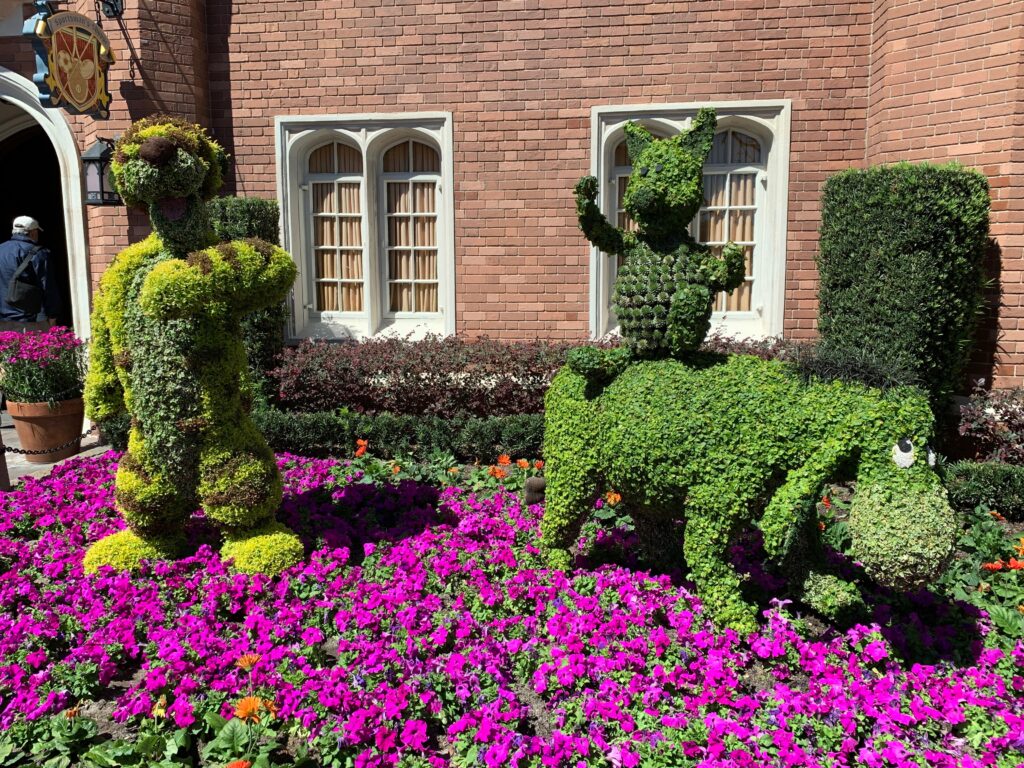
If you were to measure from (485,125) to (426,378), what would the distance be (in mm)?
3382

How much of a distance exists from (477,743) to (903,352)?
5494 mm

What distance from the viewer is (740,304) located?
928 centimetres

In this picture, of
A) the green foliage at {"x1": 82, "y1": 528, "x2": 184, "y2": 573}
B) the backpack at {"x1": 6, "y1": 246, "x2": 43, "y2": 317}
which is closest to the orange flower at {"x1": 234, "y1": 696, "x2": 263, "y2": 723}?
the green foliage at {"x1": 82, "y1": 528, "x2": 184, "y2": 573}

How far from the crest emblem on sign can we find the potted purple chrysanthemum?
2.56 meters

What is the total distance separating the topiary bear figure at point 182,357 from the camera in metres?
3.97

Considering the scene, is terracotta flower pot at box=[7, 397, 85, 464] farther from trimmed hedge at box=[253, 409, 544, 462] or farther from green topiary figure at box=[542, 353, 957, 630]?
green topiary figure at box=[542, 353, 957, 630]

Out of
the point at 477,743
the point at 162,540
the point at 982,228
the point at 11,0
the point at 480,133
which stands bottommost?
the point at 477,743

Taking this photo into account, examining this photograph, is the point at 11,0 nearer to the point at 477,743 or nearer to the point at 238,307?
the point at 238,307

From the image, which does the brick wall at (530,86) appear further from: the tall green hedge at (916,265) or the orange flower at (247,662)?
the orange flower at (247,662)

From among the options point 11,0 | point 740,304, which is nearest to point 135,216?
point 11,0

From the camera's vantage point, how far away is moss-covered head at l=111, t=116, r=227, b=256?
397cm

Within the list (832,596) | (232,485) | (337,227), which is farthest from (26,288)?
(832,596)

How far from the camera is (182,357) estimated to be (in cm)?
404

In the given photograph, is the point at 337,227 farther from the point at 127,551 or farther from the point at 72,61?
the point at 127,551
